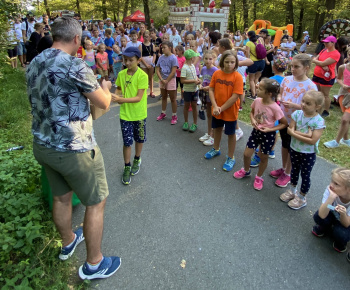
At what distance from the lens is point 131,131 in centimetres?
355

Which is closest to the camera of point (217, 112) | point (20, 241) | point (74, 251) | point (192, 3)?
point (20, 241)

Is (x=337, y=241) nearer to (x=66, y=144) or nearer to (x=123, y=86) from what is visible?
(x=66, y=144)

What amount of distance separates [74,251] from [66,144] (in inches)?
50.1

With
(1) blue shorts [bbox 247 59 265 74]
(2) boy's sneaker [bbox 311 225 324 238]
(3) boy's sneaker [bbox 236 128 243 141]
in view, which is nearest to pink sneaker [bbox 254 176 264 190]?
(2) boy's sneaker [bbox 311 225 324 238]

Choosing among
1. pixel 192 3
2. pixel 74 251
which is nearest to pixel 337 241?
pixel 74 251

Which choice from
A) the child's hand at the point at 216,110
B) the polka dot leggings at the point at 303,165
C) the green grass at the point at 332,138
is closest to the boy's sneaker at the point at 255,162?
the polka dot leggings at the point at 303,165

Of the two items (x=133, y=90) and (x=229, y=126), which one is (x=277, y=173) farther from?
(x=133, y=90)

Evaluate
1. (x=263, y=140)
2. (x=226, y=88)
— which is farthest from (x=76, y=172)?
(x=226, y=88)

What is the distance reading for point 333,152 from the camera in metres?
4.62

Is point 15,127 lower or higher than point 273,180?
higher

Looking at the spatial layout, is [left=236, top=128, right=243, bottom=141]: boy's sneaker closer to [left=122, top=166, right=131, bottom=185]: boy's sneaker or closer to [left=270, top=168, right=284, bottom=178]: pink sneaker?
[left=270, top=168, right=284, bottom=178]: pink sneaker

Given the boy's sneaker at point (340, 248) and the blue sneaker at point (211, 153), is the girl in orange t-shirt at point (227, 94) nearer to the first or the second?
the blue sneaker at point (211, 153)

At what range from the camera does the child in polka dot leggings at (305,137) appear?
2.86 m

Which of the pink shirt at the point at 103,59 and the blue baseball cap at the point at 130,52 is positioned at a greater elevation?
the blue baseball cap at the point at 130,52
